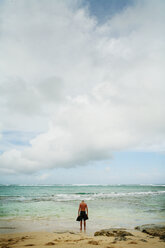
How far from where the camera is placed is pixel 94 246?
6.47 meters

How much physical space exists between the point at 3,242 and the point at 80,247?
12.0 feet

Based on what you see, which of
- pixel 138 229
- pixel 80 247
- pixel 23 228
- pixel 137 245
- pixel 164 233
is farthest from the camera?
pixel 23 228

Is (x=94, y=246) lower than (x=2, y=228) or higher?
higher

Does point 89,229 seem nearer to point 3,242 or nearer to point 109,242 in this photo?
point 109,242

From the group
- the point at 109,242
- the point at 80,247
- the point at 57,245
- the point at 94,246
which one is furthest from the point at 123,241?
the point at 57,245

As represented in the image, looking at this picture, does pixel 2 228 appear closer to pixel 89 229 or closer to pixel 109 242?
pixel 89 229

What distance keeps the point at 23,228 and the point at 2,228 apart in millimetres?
1273

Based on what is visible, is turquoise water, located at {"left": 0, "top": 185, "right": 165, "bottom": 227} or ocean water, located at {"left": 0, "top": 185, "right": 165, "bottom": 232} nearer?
ocean water, located at {"left": 0, "top": 185, "right": 165, "bottom": 232}

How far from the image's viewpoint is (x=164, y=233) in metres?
8.49

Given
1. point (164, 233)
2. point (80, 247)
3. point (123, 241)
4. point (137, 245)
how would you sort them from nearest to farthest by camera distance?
1. point (80, 247)
2. point (137, 245)
3. point (123, 241)
4. point (164, 233)

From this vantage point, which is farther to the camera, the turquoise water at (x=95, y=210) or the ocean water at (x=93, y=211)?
the turquoise water at (x=95, y=210)

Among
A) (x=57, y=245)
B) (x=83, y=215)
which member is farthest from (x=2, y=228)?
(x=57, y=245)

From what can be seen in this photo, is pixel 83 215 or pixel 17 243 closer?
pixel 17 243

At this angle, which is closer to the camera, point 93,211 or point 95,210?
point 93,211
